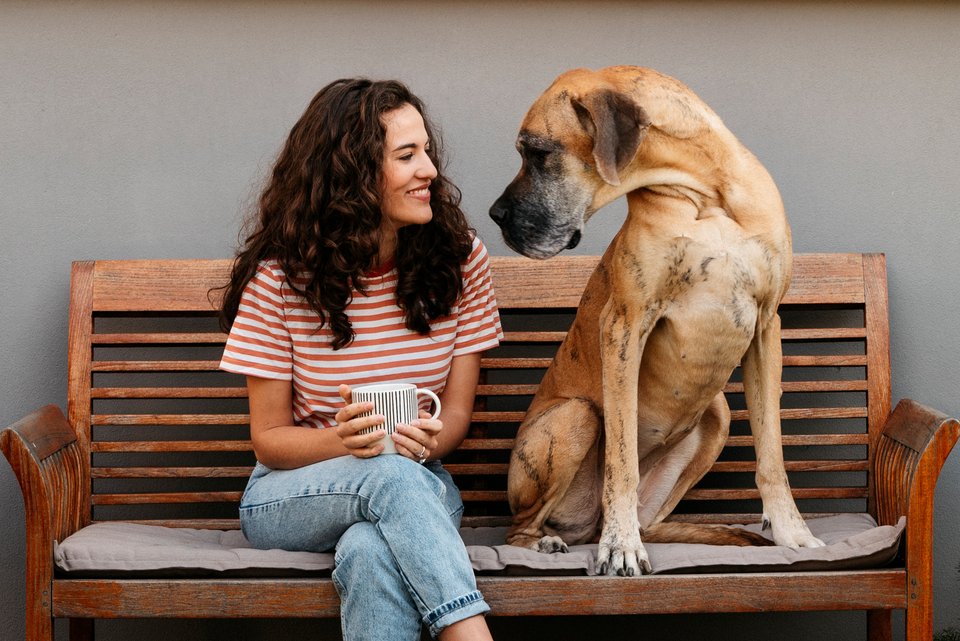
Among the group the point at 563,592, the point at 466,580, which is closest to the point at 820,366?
the point at 563,592

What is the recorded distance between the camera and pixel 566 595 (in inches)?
87.0

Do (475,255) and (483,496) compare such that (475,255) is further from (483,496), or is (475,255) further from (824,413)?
(824,413)

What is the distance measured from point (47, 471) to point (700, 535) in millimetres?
1547

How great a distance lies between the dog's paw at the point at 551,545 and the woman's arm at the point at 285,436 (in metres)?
0.52

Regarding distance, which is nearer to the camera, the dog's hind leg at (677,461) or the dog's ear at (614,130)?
the dog's ear at (614,130)

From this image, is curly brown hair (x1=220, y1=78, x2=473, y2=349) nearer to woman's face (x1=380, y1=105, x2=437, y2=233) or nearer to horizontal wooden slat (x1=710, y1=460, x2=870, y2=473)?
woman's face (x1=380, y1=105, x2=437, y2=233)

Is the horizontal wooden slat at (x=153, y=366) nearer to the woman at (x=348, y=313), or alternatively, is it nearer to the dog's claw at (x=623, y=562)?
the woman at (x=348, y=313)

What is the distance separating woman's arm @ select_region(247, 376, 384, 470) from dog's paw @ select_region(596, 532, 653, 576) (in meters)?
0.54

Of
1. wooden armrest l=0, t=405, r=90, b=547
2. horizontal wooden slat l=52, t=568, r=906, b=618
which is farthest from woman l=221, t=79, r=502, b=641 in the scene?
wooden armrest l=0, t=405, r=90, b=547

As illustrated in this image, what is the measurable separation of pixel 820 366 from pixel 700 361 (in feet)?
2.64

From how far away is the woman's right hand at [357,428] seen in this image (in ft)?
6.95

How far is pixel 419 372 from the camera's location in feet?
8.25

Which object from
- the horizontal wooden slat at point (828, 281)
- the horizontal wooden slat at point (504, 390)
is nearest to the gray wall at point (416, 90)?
the horizontal wooden slat at point (828, 281)

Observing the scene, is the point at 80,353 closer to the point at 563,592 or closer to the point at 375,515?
the point at 375,515
